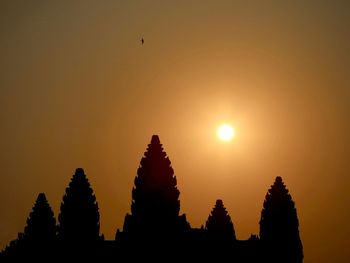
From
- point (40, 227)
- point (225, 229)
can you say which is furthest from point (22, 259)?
point (225, 229)

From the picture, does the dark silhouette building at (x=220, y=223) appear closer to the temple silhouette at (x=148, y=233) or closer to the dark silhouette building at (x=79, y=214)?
the temple silhouette at (x=148, y=233)

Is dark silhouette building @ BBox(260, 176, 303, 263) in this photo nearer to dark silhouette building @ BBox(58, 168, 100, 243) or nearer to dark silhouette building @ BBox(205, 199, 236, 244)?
dark silhouette building @ BBox(205, 199, 236, 244)

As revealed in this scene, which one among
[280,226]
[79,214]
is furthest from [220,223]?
[79,214]

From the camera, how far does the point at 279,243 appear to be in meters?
80.4

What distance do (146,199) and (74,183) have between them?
805cm

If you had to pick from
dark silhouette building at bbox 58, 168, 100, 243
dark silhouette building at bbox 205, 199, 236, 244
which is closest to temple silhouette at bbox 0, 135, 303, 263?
dark silhouette building at bbox 58, 168, 100, 243

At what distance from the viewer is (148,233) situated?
72688 mm

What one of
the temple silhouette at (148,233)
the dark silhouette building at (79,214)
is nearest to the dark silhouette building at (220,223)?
the temple silhouette at (148,233)

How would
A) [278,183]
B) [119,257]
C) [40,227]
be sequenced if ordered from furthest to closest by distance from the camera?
[278,183]
[40,227]
[119,257]

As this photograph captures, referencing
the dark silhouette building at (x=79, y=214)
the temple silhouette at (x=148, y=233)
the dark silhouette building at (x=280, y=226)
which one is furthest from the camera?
the dark silhouette building at (x=280, y=226)

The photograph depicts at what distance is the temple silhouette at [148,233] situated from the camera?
72.5m

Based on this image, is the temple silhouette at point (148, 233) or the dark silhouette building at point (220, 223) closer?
the temple silhouette at point (148, 233)

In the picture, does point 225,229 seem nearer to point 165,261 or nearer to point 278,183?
point 278,183

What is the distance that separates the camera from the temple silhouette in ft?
238
